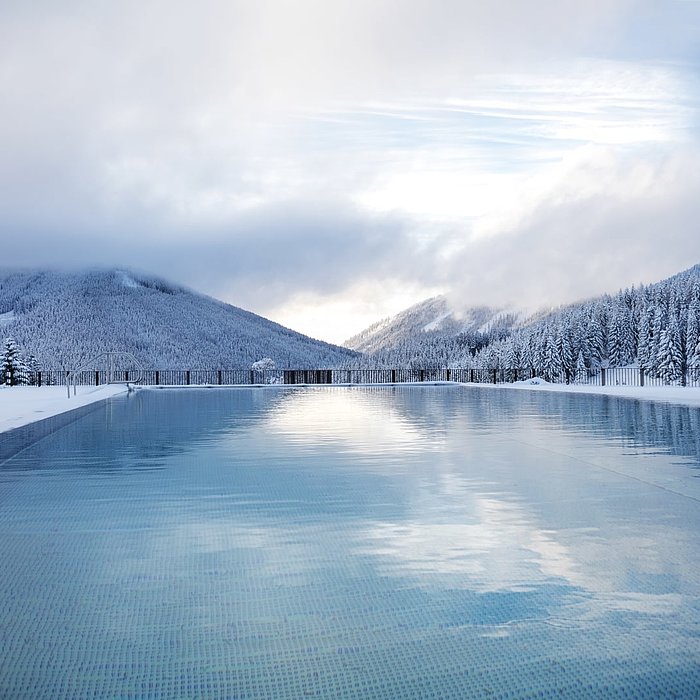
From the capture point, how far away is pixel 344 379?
249ft

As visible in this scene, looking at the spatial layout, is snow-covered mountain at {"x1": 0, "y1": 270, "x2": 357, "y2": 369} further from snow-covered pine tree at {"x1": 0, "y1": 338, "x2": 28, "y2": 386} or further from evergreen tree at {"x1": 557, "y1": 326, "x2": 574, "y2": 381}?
snow-covered pine tree at {"x1": 0, "y1": 338, "x2": 28, "y2": 386}

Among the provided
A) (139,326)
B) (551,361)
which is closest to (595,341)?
(551,361)

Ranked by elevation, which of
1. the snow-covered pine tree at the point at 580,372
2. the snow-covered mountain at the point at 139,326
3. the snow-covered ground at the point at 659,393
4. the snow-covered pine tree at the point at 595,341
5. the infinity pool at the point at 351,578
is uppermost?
the snow-covered mountain at the point at 139,326

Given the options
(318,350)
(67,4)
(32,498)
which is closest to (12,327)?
(318,350)

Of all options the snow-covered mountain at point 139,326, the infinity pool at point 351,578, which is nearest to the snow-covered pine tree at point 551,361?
the snow-covered mountain at point 139,326

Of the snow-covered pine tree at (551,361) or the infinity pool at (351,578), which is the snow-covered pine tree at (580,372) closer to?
the snow-covered pine tree at (551,361)

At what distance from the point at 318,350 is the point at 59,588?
131m

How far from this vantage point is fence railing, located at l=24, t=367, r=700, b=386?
136 ft

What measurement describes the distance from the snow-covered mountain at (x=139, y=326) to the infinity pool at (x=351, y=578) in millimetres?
101882

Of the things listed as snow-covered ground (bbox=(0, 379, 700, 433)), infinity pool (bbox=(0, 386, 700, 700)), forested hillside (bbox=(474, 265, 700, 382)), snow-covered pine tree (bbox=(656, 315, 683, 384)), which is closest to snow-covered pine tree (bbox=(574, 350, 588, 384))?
forested hillside (bbox=(474, 265, 700, 382))

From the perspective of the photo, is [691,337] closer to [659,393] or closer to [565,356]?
[565,356]

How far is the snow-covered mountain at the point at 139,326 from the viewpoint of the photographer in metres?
112

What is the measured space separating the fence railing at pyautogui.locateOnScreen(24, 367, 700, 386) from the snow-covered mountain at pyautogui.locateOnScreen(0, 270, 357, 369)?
71.4 feet

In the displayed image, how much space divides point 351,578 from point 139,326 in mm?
121472
